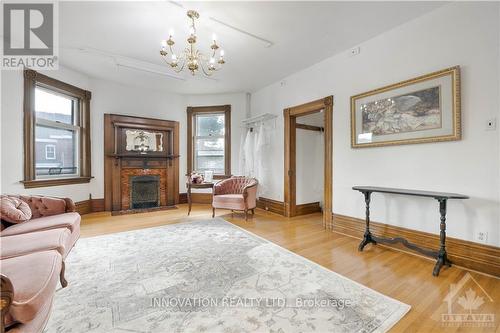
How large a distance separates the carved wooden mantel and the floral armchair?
5.36 feet

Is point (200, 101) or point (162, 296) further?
point (200, 101)

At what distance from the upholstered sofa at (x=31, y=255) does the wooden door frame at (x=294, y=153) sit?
3.49 metres

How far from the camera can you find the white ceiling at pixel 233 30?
2.54 m

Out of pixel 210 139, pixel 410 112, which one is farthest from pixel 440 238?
pixel 210 139

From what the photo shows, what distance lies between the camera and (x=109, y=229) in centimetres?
369

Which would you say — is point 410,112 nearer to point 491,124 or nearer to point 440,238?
point 491,124

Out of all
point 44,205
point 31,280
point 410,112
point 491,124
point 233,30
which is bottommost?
point 31,280

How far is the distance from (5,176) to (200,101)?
4.02 metres

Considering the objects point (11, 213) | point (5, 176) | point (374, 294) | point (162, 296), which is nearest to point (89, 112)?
point (5, 176)

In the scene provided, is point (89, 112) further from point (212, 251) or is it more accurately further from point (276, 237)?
point (276, 237)

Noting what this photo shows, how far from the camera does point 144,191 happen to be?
541cm

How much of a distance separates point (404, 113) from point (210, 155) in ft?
14.6

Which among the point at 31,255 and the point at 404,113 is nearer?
the point at 31,255

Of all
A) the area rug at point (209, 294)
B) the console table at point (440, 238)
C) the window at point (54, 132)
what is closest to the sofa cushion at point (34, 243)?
the area rug at point (209, 294)
